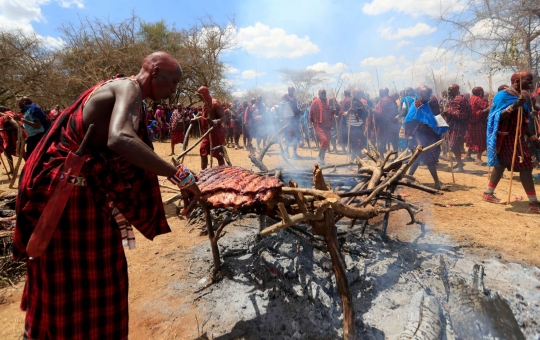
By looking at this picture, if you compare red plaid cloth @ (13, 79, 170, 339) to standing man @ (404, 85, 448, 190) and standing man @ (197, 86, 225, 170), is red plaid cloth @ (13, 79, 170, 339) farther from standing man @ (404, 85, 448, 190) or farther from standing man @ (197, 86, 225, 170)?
standing man @ (404, 85, 448, 190)

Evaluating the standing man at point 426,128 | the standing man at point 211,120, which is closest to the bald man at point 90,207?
the standing man at point 211,120

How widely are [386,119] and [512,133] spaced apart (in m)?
4.64

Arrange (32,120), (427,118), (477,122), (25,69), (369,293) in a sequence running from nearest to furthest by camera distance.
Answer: (369,293), (427,118), (32,120), (477,122), (25,69)

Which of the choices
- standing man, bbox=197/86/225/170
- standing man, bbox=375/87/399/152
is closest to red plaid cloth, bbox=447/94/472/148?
standing man, bbox=375/87/399/152

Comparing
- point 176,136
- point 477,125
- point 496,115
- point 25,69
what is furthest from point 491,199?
point 25,69

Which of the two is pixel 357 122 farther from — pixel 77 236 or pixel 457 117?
pixel 77 236

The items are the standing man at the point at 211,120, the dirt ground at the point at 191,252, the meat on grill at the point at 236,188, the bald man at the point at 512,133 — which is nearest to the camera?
the meat on grill at the point at 236,188

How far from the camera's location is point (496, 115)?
15.5ft

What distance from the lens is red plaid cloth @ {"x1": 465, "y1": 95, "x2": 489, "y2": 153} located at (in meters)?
7.89

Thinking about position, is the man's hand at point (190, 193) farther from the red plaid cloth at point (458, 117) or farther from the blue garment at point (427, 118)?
the red plaid cloth at point (458, 117)

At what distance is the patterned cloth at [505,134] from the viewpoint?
4.56 m

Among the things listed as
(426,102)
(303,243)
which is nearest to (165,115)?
(426,102)

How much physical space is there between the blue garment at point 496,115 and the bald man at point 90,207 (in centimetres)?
503

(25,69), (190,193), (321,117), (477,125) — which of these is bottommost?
(190,193)
